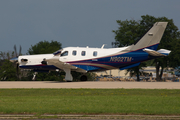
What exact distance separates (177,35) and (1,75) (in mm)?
30092

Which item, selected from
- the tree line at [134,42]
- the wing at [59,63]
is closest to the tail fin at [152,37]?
the wing at [59,63]

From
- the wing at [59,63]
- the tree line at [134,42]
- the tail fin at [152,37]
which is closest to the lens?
the wing at [59,63]

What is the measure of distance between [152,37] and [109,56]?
483 centimetres

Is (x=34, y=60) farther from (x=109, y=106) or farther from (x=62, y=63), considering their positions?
(x=109, y=106)

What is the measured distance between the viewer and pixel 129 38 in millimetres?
44062

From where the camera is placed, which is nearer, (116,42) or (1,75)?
(1,75)

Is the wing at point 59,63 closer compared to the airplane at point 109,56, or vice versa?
the wing at point 59,63

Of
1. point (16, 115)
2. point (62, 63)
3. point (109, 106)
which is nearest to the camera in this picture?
point (16, 115)

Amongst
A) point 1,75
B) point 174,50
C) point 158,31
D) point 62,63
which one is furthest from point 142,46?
point 1,75

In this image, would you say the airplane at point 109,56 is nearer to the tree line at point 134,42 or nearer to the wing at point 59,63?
the wing at point 59,63

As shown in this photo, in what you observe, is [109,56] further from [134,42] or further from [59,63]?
[134,42]

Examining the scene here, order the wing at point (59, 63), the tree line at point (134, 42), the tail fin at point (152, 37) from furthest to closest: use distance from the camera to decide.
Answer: the tree line at point (134, 42), the tail fin at point (152, 37), the wing at point (59, 63)

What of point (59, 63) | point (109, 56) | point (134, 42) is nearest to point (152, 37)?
point (109, 56)

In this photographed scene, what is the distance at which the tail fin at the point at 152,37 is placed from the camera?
2609cm
